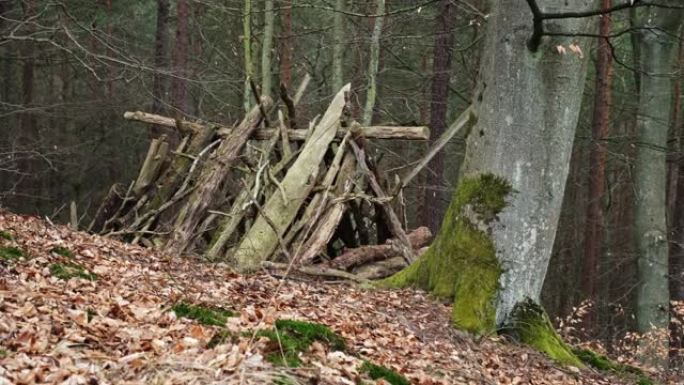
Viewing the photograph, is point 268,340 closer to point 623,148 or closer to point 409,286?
point 409,286

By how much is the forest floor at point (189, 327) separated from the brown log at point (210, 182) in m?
0.80

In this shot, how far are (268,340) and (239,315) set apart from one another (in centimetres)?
109

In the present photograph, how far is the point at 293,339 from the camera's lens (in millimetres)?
4383

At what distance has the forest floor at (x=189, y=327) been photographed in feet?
11.3

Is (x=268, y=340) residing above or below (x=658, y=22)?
below

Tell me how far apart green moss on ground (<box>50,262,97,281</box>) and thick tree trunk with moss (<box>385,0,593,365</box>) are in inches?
129

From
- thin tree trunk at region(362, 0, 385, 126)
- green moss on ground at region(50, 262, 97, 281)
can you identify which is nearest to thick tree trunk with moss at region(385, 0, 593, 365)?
green moss on ground at region(50, 262, 97, 281)

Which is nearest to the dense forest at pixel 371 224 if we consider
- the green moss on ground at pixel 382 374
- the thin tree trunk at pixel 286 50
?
the green moss on ground at pixel 382 374

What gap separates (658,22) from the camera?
12102 millimetres

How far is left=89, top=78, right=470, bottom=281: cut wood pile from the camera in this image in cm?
880

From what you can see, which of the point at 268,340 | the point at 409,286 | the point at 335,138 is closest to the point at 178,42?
the point at 335,138

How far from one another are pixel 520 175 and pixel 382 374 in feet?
9.95

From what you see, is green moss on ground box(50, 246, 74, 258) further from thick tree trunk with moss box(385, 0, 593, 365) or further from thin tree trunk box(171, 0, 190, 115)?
thin tree trunk box(171, 0, 190, 115)

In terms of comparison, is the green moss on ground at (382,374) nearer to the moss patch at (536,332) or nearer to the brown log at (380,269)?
the moss patch at (536,332)
